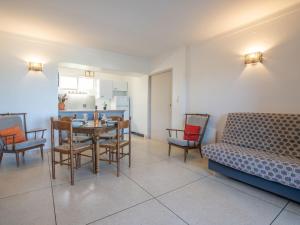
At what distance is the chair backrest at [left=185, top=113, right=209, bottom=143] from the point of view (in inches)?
136

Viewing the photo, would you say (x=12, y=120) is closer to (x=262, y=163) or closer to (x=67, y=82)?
(x=67, y=82)

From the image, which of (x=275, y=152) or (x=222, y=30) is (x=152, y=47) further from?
(x=275, y=152)

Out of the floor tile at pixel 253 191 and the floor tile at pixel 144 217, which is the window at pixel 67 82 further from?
the floor tile at pixel 253 191

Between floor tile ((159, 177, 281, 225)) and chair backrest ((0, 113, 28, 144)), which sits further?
chair backrest ((0, 113, 28, 144))

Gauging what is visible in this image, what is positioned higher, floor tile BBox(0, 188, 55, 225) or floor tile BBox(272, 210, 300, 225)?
floor tile BBox(0, 188, 55, 225)

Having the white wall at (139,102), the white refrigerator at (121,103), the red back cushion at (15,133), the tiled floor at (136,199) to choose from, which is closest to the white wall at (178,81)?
the white wall at (139,102)

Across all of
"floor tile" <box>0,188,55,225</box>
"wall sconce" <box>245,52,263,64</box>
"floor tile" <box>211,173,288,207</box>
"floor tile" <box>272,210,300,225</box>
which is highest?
"wall sconce" <box>245,52,263,64</box>

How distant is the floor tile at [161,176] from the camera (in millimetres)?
2236

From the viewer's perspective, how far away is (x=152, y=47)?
415cm

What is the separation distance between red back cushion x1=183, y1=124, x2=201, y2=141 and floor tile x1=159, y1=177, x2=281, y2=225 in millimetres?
1184

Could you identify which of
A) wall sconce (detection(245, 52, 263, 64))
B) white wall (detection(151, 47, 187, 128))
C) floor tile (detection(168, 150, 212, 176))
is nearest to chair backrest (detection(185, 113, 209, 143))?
white wall (detection(151, 47, 187, 128))

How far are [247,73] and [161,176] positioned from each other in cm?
230

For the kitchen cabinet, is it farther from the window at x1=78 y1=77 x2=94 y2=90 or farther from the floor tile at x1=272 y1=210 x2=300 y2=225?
the floor tile at x1=272 y1=210 x2=300 y2=225

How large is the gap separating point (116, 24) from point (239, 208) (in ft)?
10.5
